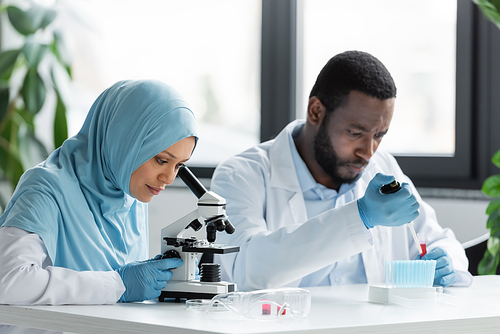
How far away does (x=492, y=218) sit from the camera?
2240mm

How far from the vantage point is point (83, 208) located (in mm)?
1472

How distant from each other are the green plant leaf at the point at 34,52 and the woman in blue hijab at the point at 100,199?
204cm

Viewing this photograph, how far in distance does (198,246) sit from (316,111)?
2.94 feet

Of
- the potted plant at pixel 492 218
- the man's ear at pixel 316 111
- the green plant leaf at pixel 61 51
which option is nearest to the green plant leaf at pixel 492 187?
the potted plant at pixel 492 218

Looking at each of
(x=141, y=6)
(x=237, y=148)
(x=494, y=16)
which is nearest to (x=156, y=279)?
(x=494, y=16)

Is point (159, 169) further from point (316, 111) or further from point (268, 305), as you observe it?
point (316, 111)

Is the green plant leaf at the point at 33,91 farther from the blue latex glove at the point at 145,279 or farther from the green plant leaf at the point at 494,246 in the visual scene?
the green plant leaf at the point at 494,246

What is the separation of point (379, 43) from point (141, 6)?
160cm

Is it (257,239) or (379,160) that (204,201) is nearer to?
(257,239)

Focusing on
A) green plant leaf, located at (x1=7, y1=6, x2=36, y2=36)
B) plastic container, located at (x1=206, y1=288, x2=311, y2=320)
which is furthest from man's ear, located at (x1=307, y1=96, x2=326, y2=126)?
green plant leaf, located at (x1=7, y1=6, x2=36, y2=36)

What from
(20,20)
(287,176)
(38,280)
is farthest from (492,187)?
(20,20)

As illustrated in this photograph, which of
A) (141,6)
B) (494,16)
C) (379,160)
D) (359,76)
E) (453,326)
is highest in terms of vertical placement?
(141,6)

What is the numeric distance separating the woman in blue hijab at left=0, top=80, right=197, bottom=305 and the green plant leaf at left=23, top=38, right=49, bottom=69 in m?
2.04

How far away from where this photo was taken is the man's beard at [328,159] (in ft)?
6.77
